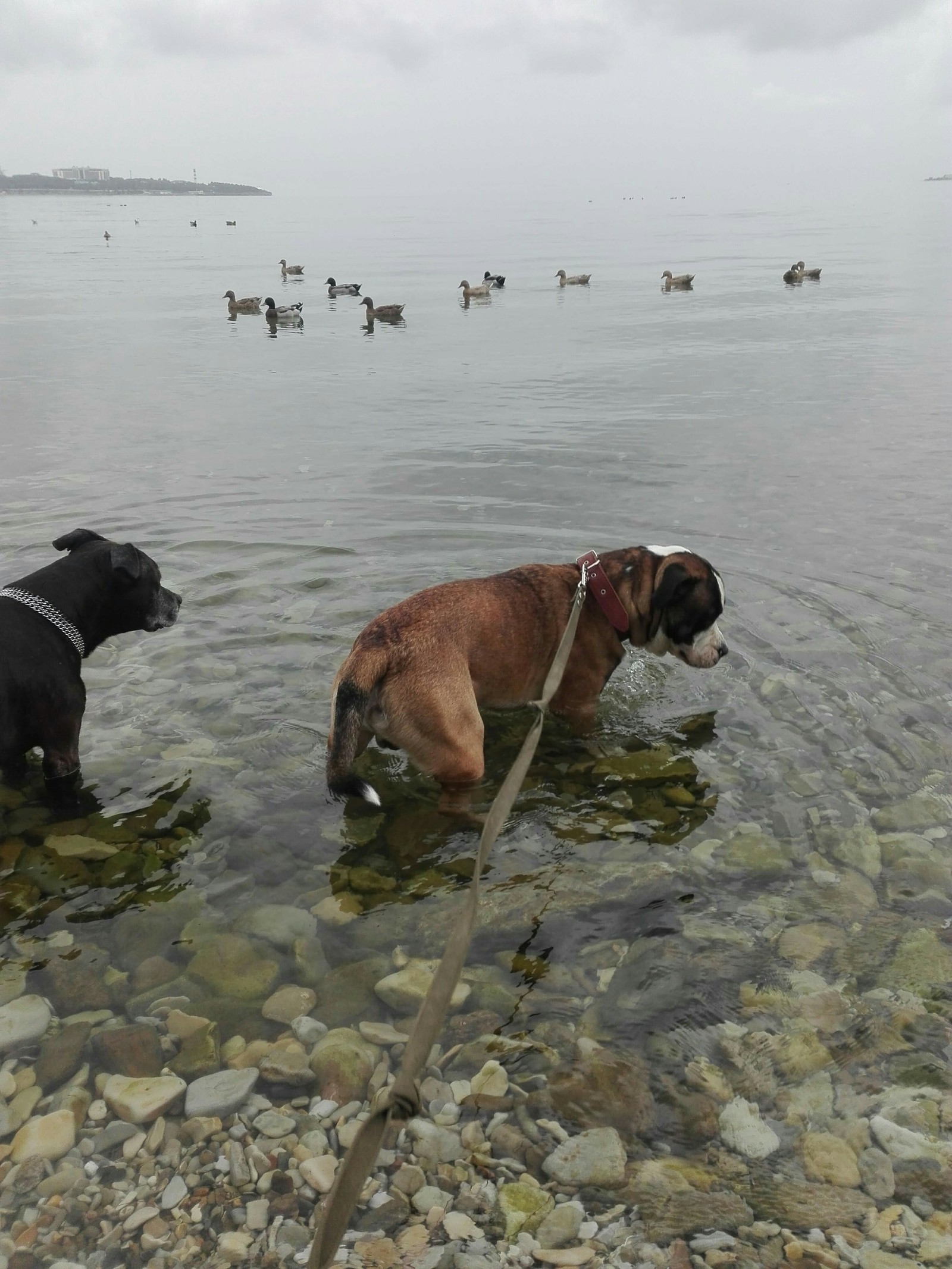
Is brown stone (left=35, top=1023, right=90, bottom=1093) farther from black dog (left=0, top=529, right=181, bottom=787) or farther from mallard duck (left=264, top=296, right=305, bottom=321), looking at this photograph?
mallard duck (left=264, top=296, right=305, bottom=321)

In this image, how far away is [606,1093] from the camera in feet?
11.7

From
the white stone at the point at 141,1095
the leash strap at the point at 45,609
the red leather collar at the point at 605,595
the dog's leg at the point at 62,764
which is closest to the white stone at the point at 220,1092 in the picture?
the white stone at the point at 141,1095

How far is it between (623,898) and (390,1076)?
1.56 meters

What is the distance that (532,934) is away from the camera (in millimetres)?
4473

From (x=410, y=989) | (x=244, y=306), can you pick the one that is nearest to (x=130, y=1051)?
(x=410, y=989)

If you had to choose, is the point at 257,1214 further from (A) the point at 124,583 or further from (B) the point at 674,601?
(B) the point at 674,601

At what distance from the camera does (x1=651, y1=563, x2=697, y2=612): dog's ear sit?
6.03 metres

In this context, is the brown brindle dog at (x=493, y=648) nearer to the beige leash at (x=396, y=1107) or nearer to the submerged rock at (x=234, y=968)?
the submerged rock at (x=234, y=968)

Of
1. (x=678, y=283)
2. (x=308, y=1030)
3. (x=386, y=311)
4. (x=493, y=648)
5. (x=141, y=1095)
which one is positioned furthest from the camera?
(x=678, y=283)

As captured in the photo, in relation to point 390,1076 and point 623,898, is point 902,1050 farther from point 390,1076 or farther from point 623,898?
point 390,1076

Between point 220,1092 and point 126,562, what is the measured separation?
3.33 m

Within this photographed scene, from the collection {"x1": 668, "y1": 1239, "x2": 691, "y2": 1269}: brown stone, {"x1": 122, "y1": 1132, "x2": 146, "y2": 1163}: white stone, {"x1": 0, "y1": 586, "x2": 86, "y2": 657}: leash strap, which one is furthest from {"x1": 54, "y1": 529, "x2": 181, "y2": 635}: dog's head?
{"x1": 668, "y1": 1239, "x2": 691, "y2": 1269}: brown stone

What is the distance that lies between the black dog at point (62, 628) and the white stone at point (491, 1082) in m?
3.14

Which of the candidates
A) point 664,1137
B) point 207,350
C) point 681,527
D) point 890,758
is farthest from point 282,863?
point 207,350
